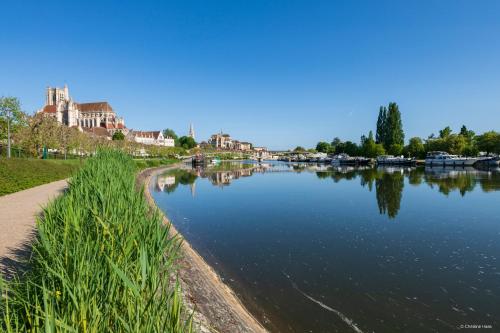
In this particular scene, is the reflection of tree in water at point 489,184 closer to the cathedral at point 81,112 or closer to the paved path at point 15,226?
the paved path at point 15,226

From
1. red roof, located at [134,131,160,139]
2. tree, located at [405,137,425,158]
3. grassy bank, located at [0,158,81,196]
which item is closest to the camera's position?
grassy bank, located at [0,158,81,196]

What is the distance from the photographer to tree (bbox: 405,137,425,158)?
319 ft

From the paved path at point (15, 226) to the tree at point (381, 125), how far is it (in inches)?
3924

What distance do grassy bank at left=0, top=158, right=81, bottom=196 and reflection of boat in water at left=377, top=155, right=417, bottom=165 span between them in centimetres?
8434

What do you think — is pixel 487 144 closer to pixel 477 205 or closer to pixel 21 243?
pixel 477 205

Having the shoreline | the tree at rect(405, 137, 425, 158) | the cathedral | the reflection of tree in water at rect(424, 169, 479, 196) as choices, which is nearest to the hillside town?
the cathedral

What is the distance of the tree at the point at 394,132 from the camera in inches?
3620

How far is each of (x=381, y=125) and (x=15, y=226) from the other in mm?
104013

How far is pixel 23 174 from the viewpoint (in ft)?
66.3

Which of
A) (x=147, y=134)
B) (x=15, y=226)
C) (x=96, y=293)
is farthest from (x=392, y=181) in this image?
(x=147, y=134)

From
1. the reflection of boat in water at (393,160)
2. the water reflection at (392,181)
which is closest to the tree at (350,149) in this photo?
the reflection of boat in water at (393,160)

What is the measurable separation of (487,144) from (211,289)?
303ft

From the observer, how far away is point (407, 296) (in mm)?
7910

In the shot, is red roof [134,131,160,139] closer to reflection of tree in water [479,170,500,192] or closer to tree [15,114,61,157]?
tree [15,114,61,157]
